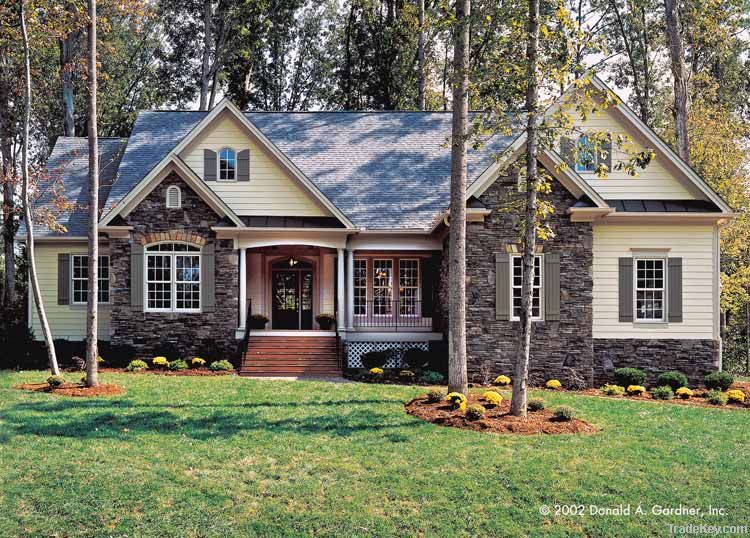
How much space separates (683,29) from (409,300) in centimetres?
1500

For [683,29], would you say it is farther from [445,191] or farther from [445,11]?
[445,11]

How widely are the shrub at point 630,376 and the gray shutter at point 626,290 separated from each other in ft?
4.83

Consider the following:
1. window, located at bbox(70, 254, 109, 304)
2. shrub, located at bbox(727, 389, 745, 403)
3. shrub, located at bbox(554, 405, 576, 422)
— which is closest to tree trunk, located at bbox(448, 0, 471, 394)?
shrub, located at bbox(554, 405, 576, 422)

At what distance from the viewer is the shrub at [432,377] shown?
1471 cm

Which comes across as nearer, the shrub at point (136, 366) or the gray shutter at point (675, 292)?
the shrub at point (136, 366)

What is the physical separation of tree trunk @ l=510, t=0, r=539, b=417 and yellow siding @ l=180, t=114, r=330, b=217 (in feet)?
27.8

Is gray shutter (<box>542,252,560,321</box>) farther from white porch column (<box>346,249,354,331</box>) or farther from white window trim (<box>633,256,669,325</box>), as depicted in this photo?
white porch column (<box>346,249,354,331</box>)

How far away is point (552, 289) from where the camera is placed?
1506 cm

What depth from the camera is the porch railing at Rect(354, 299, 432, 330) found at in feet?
60.1

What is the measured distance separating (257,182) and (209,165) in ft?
4.86

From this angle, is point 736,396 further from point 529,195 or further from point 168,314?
point 168,314

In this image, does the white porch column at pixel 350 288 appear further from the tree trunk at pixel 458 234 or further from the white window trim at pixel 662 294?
the white window trim at pixel 662 294

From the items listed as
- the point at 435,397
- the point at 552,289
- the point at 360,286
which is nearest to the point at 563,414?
the point at 435,397

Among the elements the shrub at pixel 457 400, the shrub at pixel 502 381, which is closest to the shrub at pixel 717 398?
the shrub at pixel 502 381
